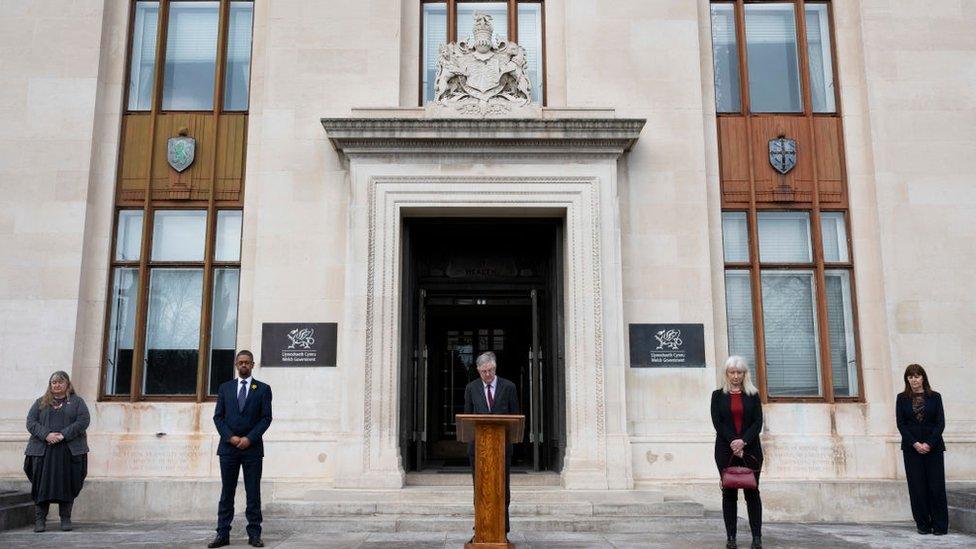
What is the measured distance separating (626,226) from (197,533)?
737cm

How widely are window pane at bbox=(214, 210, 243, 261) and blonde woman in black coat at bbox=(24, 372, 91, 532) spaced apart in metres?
3.08

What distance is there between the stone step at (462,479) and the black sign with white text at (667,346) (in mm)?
2175

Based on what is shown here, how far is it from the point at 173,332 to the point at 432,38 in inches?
250

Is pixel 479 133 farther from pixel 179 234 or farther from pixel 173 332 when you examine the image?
pixel 173 332

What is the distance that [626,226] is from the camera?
1269cm

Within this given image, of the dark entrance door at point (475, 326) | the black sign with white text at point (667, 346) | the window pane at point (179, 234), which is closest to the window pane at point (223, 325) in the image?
the window pane at point (179, 234)

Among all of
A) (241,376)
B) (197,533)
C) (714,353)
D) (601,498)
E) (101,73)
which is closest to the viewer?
(241,376)

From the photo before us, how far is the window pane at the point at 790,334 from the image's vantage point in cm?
1278

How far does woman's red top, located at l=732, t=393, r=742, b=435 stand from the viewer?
27.9ft

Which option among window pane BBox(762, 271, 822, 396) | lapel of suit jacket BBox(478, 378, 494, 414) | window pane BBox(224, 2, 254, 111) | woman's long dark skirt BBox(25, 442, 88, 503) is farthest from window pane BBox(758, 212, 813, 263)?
woman's long dark skirt BBox(25, 442, 88, 503)

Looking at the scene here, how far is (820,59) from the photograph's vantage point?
1373 cm

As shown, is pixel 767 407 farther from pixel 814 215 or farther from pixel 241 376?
pixel 241 376

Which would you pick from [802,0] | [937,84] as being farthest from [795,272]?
[802,0]

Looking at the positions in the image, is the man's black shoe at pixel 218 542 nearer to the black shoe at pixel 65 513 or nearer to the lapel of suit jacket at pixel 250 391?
the lapel of suit jacket at pixel 250 391
